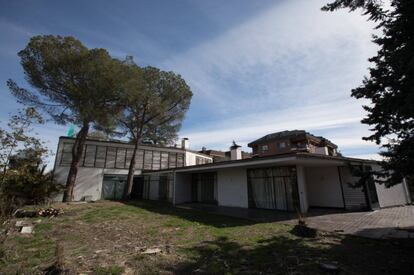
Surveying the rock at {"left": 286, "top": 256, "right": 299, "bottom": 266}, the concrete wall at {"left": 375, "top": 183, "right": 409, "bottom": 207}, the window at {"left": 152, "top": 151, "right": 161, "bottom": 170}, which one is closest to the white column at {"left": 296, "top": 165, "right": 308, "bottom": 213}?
the concrete wall at {"left": 375, "top": 183, "right": 409, "bottom": 207}

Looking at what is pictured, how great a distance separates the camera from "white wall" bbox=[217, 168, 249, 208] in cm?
1296

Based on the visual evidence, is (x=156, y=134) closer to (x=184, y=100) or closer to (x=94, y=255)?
(x=184, y=100)

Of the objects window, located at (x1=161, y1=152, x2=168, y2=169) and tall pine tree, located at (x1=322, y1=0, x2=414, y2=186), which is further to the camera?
window, located at (x1=161, y1=152, x2=168, y2=169)

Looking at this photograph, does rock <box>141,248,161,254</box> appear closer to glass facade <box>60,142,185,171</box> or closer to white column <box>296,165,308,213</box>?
white column <box>296,165,308,213</box>

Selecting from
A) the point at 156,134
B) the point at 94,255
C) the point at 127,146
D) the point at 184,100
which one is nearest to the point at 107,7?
the point at 94,255

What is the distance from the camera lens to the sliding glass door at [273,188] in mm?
11133

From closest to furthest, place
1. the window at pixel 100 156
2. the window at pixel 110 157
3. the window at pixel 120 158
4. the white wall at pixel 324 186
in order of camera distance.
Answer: the white wall at pixel 324 186 → the window at pixel 100 156 → the window at pixel 110 157 → the window at pixel 120 158

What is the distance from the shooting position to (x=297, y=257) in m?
4.56

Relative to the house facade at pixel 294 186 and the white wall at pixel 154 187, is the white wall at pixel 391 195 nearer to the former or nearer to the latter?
the house facade at pixel 294 186

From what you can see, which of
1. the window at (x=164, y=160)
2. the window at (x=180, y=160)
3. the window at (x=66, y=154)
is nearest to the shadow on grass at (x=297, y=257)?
the window at (x=66, y=154)

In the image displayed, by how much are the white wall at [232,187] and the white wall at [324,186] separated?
14.1ft

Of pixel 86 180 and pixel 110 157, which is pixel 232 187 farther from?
pixel 86 180

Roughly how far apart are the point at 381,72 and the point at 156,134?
1706 centimetres

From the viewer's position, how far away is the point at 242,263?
4340 mm
